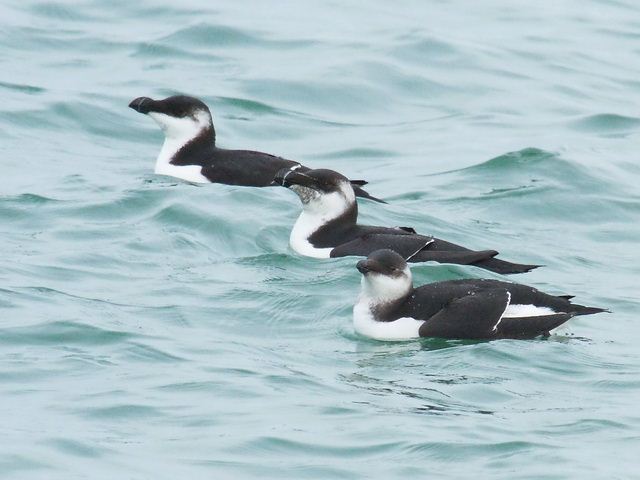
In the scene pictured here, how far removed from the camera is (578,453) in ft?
27.8

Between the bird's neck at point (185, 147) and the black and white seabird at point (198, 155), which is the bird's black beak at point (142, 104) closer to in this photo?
the black and white seabird at point (198, 155)

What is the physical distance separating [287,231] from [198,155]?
1.83 metres

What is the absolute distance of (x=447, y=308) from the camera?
1056 centimetres

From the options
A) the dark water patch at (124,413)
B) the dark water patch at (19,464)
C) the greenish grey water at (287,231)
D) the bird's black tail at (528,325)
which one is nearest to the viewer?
the dark water patch at (19,464)

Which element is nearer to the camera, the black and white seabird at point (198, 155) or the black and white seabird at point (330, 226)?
the black and white seabird at point (330, 226)

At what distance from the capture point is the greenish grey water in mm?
8602

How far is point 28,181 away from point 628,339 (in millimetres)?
5877

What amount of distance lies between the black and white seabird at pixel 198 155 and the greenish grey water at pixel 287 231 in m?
0.23

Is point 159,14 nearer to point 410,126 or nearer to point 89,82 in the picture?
point 89,82

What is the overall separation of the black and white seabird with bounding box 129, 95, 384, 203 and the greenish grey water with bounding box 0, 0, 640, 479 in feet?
0.74

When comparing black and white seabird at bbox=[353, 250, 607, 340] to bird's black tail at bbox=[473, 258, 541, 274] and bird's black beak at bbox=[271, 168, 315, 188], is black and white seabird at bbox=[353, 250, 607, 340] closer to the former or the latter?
bird's black tail at bbox=[473, 258, 541, 274]

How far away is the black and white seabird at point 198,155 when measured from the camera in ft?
48.0

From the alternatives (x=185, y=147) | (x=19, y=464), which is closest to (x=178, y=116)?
(x=185, y=147)

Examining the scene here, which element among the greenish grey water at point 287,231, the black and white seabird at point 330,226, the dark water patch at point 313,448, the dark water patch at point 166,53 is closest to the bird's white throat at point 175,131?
the greenish grey water at point 287,231
